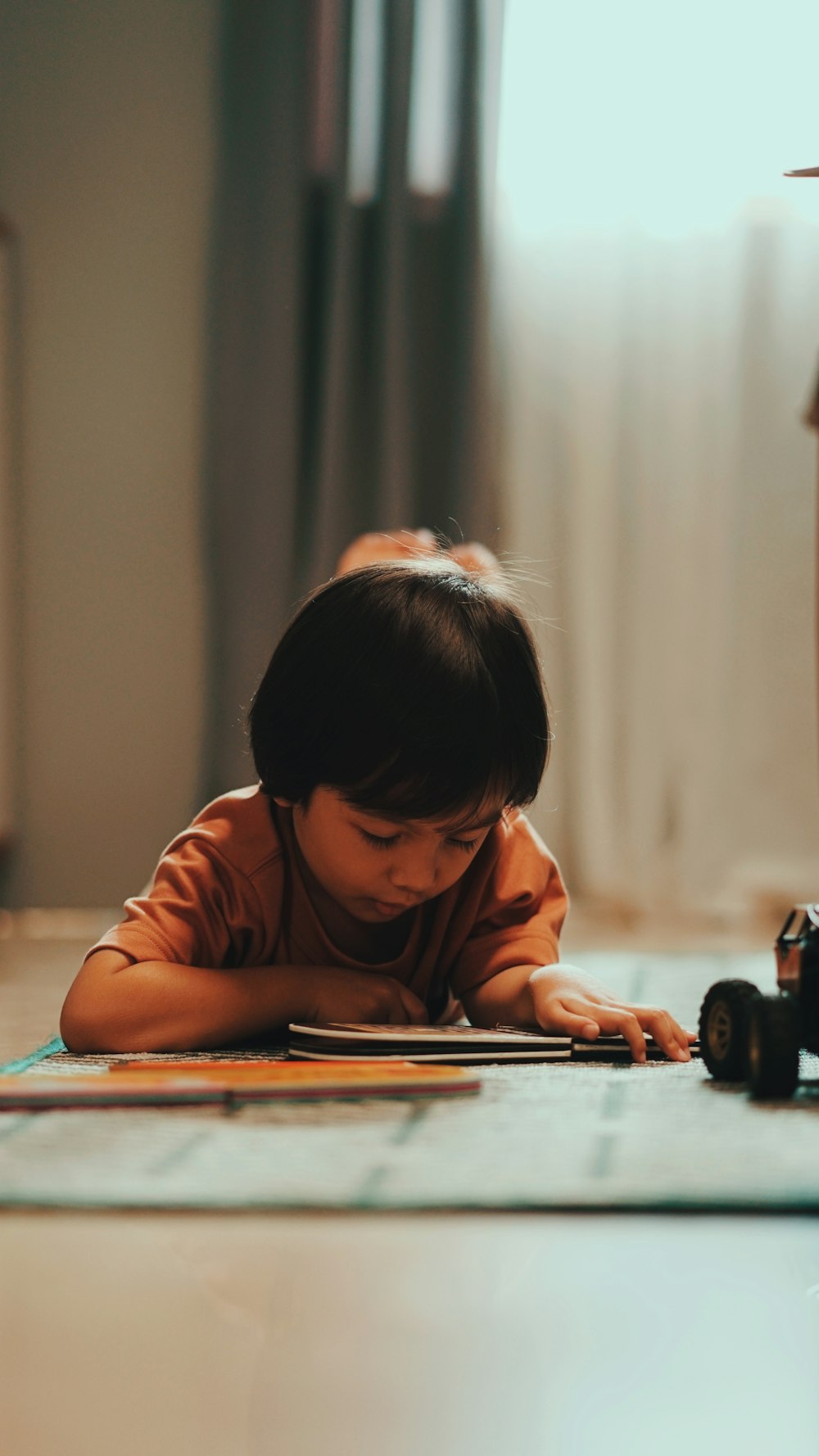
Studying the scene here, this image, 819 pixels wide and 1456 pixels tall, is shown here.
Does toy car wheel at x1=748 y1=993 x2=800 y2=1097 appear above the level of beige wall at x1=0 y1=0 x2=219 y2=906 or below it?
below

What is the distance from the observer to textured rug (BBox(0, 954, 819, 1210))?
0.60 metres

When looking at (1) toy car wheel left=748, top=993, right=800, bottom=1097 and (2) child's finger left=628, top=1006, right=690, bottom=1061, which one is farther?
(2) child's finger left=628, top=1006, right=690, bottom=1061

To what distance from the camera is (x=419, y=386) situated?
2.29 meters

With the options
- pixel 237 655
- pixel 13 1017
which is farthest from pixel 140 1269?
pixel 237 655

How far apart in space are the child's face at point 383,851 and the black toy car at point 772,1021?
0.18 metres

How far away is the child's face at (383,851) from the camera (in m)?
0.91

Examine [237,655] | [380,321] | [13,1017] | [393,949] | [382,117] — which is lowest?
[13,1017]

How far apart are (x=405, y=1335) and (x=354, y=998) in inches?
19.9

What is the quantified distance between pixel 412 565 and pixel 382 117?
1509mm

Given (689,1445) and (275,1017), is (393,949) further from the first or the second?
(689,1445)

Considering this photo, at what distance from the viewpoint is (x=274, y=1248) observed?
1.83 feet

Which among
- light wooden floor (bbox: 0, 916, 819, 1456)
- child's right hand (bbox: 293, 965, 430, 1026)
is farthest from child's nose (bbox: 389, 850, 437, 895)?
light wooden floor (bbox: 0, 916, 819, 1456)

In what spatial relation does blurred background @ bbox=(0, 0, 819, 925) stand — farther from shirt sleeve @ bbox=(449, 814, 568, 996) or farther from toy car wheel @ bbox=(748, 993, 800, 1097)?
toy car wheel @ bbox=(748, 993, 800, 1097)

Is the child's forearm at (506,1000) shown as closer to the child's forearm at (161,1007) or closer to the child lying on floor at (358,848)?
the child lying on floor at (358,848)
